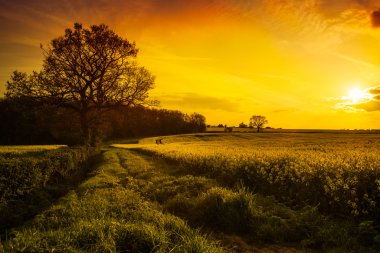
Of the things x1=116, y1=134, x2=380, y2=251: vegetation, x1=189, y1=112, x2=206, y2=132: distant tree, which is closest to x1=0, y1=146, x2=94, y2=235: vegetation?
x1=116, y1=134, x2=380, y2=251: vegetation

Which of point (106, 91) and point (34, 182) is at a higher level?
point (106, 91)

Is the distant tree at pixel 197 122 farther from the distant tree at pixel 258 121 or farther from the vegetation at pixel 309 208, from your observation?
the vegetation at pixel 309 208

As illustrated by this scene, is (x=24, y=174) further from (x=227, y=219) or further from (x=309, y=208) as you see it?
(x=309, y=208)

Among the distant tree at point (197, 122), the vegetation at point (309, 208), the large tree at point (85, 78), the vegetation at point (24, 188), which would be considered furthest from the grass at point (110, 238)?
the distant tree at point (197, 122)

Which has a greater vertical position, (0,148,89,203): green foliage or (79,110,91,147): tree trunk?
(79,110,91,147): tree trunk

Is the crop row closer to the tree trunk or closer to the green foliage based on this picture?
the green foliage

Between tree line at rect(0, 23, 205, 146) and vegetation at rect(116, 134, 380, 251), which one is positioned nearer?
vegetation at rect(116, 134, 380, 251)

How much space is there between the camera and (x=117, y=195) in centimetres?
1077

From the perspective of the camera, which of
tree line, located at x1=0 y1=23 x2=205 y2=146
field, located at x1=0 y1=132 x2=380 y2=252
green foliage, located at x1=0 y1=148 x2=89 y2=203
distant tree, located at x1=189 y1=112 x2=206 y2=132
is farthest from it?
distant tree, located at x1=189 y1=112 x2=206 y2=132

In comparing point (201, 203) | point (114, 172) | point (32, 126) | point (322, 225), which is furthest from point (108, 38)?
point (32, 126)

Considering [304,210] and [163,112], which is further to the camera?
[163,112]

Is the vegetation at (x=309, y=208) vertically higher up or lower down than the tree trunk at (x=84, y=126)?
lower down

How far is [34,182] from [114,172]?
23.3 ft

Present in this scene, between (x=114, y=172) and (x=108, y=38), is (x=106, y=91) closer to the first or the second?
(x=108, y=38)
